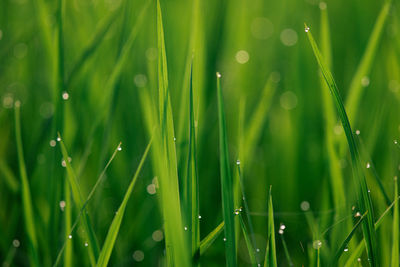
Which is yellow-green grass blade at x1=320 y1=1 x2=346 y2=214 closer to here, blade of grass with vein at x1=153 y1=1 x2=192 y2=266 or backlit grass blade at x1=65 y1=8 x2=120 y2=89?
blade of grass with vein at x1=153 y1=1 x2=192 y2=266

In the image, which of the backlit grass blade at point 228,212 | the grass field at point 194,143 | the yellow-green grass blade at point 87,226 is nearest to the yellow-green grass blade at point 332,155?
the grass field at point 194,143

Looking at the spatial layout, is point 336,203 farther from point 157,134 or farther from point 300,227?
point 157,134

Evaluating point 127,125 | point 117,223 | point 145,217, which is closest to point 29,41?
point 127,125

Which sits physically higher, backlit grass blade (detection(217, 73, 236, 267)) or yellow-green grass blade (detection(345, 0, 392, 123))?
yellow-green grass blade (detection(345, 0, 392, 123))

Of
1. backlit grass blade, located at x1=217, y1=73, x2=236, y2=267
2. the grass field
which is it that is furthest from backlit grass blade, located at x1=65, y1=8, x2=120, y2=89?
backlit grass blade, located at x1=217, y1=73, x2=236, y2=267

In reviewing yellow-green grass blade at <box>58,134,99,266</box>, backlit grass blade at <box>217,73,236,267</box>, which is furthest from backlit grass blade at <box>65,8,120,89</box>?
backlit grass blade at <box>217,73,236,267</box>

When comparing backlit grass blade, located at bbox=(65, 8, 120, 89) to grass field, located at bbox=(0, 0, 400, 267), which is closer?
grass field, located at bbox=(0, 0, 400, 267)

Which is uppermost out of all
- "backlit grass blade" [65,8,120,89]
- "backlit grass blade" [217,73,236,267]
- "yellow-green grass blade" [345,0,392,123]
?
"backlit grass blade" [65,8,120,89]

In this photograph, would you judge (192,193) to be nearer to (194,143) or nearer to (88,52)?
(194,143)

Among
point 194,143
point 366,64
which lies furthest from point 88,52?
point 366,64

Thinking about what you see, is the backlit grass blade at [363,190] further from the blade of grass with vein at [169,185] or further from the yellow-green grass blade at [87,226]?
the yellow-green grass blade at [87,226]
